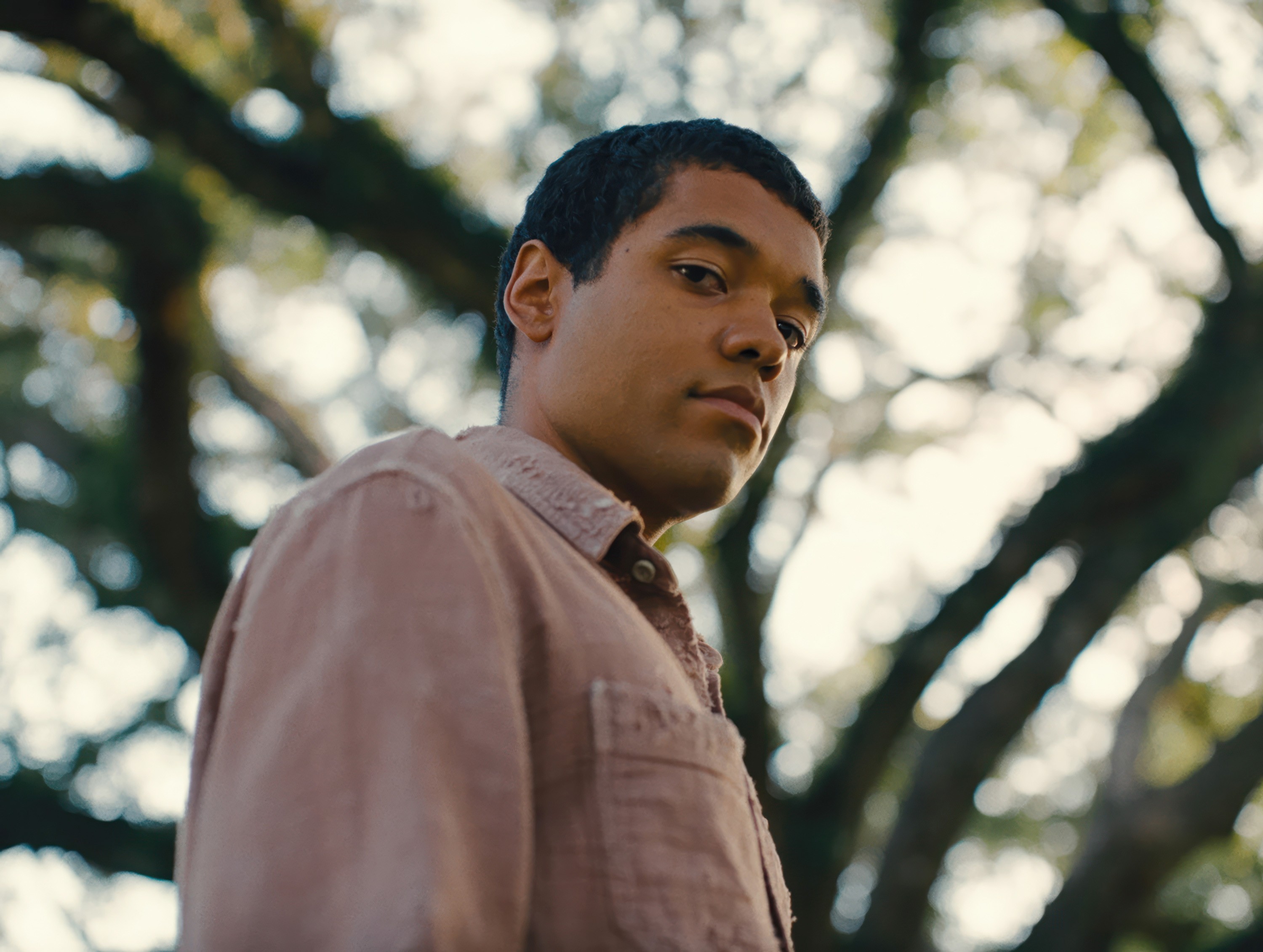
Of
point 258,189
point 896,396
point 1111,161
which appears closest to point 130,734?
point 258,189

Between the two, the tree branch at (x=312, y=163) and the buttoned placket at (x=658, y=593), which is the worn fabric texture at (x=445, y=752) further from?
the tree branch at (x=312, y=163)

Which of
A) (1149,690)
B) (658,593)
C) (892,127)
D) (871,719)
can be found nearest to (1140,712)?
(1149,690)

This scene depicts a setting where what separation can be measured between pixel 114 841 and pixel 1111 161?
7053 millimetres

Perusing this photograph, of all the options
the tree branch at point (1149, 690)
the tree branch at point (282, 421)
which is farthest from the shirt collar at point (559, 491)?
the tree branch at point (282, 421)

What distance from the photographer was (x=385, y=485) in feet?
3.65

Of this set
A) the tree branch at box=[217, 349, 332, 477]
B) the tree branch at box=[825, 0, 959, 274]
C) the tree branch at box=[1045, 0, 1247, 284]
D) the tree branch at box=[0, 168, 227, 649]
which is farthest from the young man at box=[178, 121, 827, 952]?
the tree branch at box=[217, 349, 332, 477]

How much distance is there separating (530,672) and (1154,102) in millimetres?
6579

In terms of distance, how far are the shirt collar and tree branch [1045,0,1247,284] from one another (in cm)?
608

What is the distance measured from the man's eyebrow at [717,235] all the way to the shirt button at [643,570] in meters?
0.49

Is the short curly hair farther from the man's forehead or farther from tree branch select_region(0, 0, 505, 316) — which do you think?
tree branch select_region(0, 0, 505, 316)

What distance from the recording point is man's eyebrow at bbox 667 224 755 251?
5.46 ft

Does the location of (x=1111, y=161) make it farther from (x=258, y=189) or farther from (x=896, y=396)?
(x=258, y=189)

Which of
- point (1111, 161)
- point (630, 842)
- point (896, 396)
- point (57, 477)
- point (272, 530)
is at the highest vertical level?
point (1111, 161)

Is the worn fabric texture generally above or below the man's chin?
below
